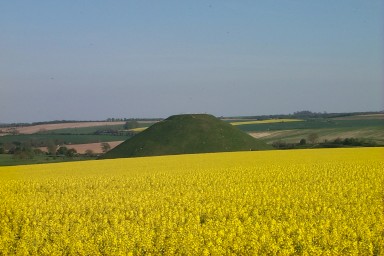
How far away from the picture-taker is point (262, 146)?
76875mm

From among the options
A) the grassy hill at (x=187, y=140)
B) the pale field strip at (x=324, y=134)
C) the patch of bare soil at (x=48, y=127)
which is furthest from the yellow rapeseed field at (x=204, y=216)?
the patch of bare soil at (x=48, y=127)

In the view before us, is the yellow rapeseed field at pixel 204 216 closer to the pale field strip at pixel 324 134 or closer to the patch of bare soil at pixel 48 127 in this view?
the pale field strip at pixel 324 134

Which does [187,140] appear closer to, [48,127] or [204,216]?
[204,216]

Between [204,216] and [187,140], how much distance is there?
60.7 metres

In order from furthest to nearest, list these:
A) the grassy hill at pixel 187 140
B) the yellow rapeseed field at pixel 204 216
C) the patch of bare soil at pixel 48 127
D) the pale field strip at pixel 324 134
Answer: the patch of bare soil at pixel 48 127, the pale field strip at pixel 324 134, the grassy hill at pixel 187 140, the yellow rapeseed field at pixel 204 216

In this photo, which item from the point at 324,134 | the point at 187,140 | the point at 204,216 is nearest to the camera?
the point at 204,216

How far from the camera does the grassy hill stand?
7389 cm

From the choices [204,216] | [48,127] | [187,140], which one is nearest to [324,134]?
[187,140]

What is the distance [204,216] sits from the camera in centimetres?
1683

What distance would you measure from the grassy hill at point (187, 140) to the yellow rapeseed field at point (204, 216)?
46.8 m

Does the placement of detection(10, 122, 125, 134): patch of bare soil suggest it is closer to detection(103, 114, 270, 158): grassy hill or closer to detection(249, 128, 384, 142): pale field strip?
detection(249, 128, 384, 142): pale field strip

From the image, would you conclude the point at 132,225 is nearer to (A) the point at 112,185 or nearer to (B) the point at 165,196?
(B) the point at 165,196

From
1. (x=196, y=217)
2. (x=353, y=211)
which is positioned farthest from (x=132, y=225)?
(x=353, y=211)

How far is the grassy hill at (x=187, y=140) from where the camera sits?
73887mm
